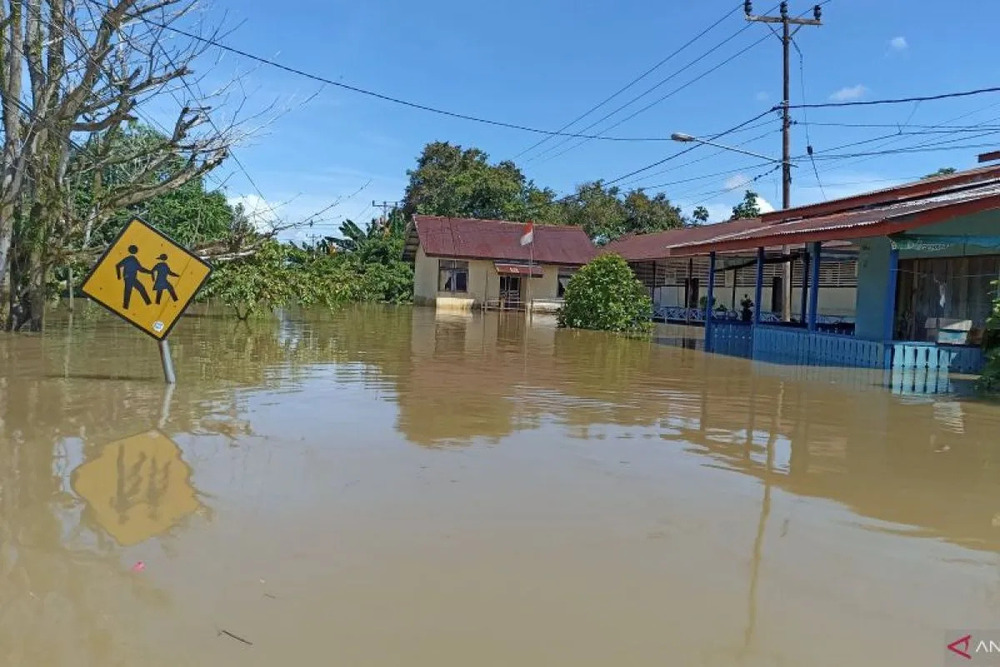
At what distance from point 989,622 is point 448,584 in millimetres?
2653

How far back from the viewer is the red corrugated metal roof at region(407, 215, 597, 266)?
3872 centimetres

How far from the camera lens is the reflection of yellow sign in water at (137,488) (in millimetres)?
4629

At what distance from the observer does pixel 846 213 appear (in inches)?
810

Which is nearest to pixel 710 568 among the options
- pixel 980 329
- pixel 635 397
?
pixel 635 397

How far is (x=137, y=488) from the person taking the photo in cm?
533

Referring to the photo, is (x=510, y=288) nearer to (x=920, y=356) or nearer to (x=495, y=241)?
(x=495, y=241)

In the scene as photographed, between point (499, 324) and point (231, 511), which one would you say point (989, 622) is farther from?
point (499, 324)

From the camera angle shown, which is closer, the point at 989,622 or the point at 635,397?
the point at 989,622

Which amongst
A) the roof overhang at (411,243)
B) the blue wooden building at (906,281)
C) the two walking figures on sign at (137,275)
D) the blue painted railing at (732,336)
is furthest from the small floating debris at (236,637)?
the roof overhang at (411,243)

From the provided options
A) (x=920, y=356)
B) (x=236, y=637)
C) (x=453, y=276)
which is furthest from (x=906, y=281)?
(x=453, y=276)

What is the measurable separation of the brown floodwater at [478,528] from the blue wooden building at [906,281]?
523 cm

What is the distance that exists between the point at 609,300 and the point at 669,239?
13.0 meters

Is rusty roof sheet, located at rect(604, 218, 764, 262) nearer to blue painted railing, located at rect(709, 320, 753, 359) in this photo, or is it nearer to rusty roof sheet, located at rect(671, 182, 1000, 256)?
blue painted railing, located at rect(709, 320, 753, 359)

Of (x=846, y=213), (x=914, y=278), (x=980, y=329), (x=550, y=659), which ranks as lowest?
(x=550, y=659)
